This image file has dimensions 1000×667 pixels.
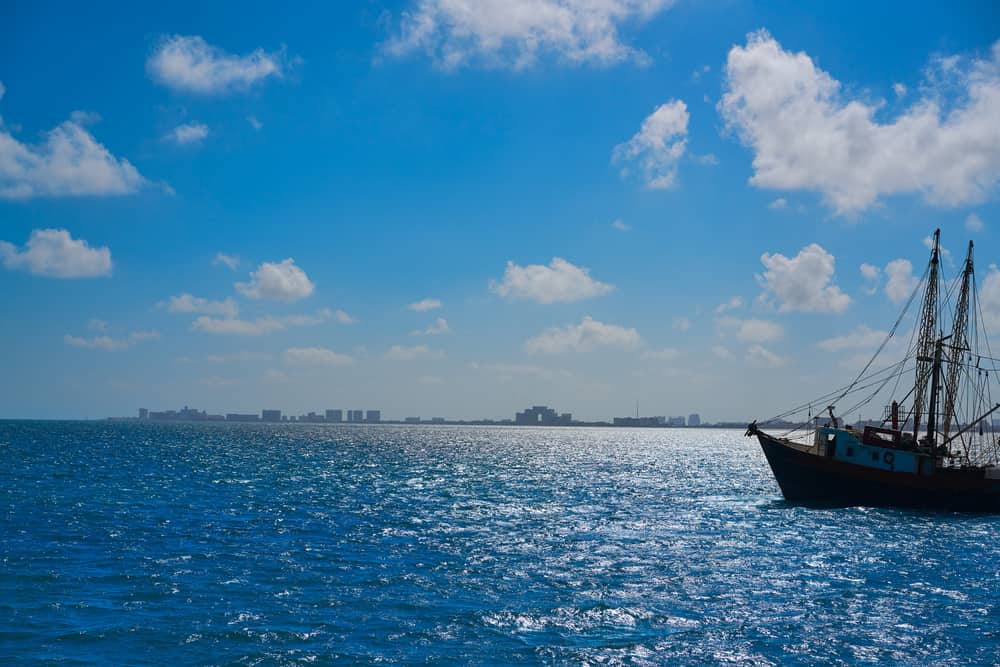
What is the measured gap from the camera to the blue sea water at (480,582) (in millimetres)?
21281

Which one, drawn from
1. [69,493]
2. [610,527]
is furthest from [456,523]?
[69,493]

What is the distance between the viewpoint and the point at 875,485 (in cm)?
5778

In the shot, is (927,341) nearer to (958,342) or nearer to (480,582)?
(958,342)

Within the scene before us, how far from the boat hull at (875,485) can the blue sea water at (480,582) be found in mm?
2212

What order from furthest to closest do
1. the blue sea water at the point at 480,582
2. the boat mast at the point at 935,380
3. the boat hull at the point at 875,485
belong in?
the boat mast at the point at 935,380 → the boat hull at the point at 875,485 → the blue sea water at the point at 480,582

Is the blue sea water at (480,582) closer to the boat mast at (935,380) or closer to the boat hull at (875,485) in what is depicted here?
the boat hull at (875,485)

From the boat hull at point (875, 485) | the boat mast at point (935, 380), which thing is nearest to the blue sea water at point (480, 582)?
the boat hull at point (875, 485)

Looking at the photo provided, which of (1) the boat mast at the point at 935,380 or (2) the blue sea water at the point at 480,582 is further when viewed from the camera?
(1) the boat mast at the point at 935,380

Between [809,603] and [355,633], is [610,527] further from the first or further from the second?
[355,633]

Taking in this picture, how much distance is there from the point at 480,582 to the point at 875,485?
42.1 metres

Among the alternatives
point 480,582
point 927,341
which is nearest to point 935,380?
point 927,341

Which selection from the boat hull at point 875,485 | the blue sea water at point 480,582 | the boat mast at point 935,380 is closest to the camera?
the blue sea water at point 480,582

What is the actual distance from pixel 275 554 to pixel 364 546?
464 centimetres

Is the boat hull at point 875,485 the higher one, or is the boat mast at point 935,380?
the boat mast at point 935,380
